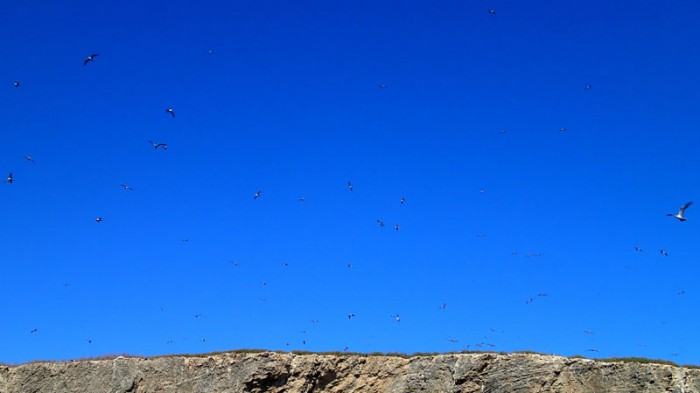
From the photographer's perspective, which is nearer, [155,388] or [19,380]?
[155,388]

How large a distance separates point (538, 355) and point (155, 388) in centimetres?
1973

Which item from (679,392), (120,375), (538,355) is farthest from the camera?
(120,375)

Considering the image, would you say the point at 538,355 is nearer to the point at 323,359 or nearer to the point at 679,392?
the point at 679,392

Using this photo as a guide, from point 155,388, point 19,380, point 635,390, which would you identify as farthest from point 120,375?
point 635,390

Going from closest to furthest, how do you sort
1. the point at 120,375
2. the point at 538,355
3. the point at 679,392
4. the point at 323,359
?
the point at 679,392
the point at 538,355
the point at 323,359
the point at 120,375

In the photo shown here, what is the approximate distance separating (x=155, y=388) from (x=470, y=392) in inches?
648

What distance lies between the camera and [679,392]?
126 ft

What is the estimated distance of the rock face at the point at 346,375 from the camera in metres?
40.1

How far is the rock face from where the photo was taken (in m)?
40.1

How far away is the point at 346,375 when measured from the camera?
148ft

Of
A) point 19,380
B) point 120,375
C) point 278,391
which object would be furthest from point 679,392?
point 19,380

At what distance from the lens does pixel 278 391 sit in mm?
45312

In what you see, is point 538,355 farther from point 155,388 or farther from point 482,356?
point 155,388

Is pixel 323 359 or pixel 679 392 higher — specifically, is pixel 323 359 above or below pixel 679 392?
above
